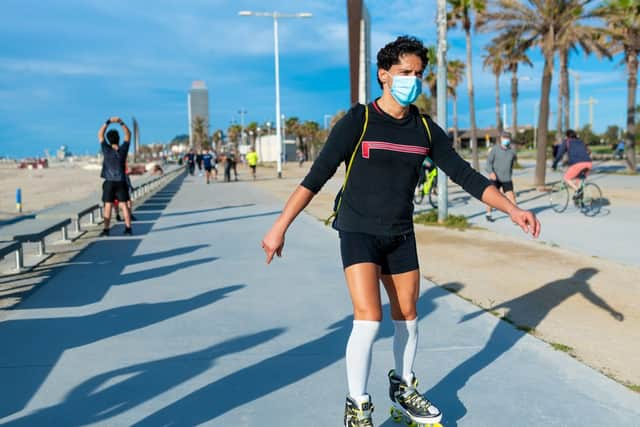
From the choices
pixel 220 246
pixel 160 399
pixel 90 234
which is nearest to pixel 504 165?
pixel 220 246

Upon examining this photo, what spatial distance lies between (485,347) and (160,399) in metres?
2.30

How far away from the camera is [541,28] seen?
22.2 m

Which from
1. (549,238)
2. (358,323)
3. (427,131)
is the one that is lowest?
(549,238)

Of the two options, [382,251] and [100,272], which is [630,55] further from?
[382,251]

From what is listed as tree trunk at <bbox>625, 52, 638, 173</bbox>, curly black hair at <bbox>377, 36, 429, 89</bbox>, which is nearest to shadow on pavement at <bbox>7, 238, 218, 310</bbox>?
curly black hair at <bbox>377, 36, 429, 89</bbox>

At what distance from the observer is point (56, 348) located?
Answer: 4.49 metres

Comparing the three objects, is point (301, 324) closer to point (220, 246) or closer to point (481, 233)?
point (220, 246)

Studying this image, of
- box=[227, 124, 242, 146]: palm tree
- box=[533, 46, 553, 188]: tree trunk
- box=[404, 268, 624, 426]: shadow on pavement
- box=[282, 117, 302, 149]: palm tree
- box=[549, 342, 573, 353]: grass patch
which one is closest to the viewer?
box=[404, 268, 624, 426]: shadow on pavement

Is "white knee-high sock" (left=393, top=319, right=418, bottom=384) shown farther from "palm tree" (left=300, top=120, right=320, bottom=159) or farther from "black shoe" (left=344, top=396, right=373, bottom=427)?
"palm tree" (left=300, top=120, right=320, bottom=159)

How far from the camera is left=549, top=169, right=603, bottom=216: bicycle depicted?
43.8 ft

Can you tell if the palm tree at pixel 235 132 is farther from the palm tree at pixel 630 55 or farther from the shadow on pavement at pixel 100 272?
the shadow on pavement at pixel 100 272

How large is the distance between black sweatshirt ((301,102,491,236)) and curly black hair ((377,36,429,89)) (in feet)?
0.75

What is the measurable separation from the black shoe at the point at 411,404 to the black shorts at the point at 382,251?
613 mm

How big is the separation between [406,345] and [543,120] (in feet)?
63.6
